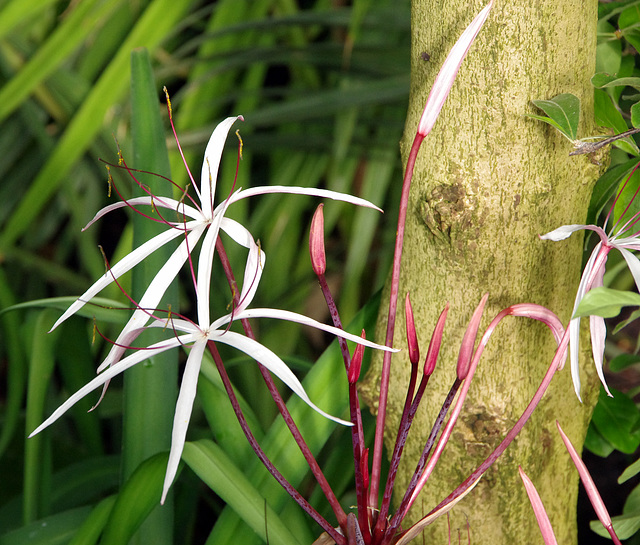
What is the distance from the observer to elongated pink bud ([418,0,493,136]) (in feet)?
0.73

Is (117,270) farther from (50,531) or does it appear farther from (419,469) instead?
(50,531)

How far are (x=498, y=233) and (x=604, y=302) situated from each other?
9cm

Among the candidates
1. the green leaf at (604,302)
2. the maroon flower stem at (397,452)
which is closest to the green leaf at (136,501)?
the maroon flower stem at (397,452)

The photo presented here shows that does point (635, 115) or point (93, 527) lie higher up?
point (635, 115)

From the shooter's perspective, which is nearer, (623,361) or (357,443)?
(357,443)

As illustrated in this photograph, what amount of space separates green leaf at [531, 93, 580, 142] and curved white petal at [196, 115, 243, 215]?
127 millimetres

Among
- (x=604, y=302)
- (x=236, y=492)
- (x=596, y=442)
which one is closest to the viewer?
(x=604, y=302)

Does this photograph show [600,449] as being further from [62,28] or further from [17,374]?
[62,28]

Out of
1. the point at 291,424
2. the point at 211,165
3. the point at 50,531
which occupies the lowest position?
the point at 50,531

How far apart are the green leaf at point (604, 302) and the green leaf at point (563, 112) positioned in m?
0.07

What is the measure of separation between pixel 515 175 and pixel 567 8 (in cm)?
7

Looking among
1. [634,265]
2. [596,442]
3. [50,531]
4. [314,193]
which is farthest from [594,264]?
[50,531]

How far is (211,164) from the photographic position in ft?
0.80

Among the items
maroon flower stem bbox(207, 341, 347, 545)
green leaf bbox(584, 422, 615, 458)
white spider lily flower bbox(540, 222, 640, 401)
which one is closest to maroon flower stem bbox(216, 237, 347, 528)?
maroon flower stem bbox(207, 341, 347, 545)
